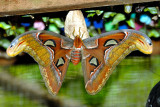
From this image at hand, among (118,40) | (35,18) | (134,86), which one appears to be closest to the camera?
(118,40)

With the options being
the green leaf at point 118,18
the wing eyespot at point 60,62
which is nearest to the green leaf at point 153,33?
the green leaf at point 118,18

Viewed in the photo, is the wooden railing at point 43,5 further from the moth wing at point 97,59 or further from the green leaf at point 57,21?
the green leaf at point 57,21

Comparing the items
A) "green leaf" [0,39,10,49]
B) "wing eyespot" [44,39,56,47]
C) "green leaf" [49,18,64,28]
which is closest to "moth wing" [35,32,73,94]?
"wing eyespot" [44,39,56,47]

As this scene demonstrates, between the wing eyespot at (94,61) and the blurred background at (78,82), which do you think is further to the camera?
the blurred background at (78,82)

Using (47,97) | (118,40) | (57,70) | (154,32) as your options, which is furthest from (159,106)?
(47,97)

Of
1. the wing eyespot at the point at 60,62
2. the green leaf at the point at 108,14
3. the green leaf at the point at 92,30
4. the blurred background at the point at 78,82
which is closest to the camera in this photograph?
the wing eyespot at the point at 60,62

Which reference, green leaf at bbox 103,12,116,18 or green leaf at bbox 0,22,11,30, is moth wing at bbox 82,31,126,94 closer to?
green leaf at bbox 103,12,116,18

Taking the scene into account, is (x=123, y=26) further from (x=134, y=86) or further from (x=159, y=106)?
(x=134, y=86)

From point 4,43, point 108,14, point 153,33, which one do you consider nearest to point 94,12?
point 108,14

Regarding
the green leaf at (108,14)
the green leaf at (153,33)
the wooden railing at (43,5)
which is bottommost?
the green leaf at (153,33)
